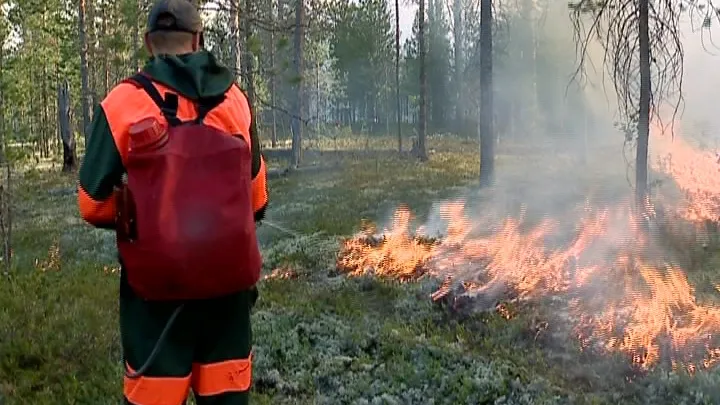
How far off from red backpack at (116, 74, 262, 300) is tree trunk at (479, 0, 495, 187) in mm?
16078

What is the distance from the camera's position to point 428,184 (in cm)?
1898

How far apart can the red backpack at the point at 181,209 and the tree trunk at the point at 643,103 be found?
9.56m

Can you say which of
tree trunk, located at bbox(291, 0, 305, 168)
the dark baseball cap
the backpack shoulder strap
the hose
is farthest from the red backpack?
tree trunk, located at bbox(291, 0, 305, 168)

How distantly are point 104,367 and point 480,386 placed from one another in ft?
9.94

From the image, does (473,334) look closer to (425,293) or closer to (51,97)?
(425,293)

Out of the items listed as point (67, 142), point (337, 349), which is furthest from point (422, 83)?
point (337, 349)

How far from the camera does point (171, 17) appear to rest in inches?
109

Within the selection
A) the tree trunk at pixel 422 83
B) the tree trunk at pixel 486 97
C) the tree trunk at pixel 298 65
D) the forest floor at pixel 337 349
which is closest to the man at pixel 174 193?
the forest floor at pixel 337 349

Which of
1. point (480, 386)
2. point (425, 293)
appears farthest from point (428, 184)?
point (480, 386)

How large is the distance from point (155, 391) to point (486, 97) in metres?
17.1

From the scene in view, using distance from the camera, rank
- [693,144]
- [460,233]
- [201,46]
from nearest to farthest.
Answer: [201,46] → [460,233] → [693,144]

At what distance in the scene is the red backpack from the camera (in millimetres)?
2488

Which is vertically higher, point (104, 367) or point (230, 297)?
point (230, 297)

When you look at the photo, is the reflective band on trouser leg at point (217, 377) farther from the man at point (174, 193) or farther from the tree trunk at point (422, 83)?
the tree trunk at point (422, 83)
